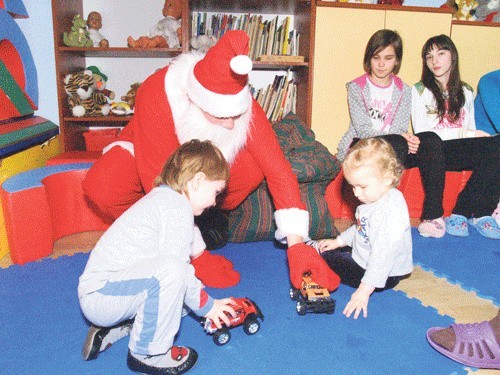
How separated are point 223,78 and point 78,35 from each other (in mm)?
1644

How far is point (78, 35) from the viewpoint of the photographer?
2.49 m

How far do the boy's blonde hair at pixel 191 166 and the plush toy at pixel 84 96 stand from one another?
1668 millimetres

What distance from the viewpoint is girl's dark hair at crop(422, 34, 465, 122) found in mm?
2344

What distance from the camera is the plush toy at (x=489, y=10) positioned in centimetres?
278

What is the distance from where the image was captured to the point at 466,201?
6.93 feet

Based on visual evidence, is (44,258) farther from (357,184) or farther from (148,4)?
(148,4)

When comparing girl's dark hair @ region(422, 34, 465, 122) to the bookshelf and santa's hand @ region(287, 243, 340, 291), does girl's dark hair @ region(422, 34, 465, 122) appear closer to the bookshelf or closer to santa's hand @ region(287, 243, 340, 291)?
the bookshelf

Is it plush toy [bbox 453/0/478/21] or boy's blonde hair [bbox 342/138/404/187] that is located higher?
plush toy [bbox 453/0/478/21]

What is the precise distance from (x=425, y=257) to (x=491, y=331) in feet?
2.22

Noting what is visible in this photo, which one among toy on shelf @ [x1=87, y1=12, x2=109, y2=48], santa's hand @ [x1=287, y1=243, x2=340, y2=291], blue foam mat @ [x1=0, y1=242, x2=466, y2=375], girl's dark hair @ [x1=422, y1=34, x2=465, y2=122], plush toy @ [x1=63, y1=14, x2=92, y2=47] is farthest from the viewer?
toy on shelf @ [x1=87, y1=12, x2=109, y2=48]

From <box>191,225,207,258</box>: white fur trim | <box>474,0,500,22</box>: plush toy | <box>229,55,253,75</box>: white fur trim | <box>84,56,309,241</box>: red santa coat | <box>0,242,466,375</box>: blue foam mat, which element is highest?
<box>474,0,500,22</box>: plush toy

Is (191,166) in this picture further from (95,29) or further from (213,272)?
(95,29)

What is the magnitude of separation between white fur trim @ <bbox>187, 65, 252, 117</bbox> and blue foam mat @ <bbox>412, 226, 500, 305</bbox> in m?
0.97

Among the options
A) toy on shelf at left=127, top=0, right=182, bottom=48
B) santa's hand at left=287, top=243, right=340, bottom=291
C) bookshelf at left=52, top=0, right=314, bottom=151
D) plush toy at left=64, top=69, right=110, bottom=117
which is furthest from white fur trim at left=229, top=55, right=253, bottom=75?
plush toy at left=64, top=69, right=110, bottom=117
